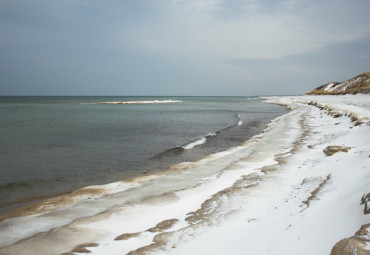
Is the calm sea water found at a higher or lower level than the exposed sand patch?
lower

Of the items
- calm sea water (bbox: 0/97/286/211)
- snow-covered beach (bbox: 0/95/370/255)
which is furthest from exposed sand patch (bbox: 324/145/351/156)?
calm sea water (bbox: 0/97/286/211)

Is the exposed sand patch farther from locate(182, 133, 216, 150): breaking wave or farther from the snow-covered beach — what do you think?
locate(182, 133, 216, 150): breaking wave

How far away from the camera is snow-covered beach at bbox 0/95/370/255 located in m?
Answer: 5.09

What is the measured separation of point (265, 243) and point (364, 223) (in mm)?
1637

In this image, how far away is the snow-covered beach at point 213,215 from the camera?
5.09 m

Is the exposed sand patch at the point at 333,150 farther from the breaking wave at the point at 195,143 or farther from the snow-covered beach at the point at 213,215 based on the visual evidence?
the breaking wave at the point at 195,143

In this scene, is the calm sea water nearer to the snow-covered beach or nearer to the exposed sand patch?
the snow-covered beach

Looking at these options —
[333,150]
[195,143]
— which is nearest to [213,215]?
[333,150]

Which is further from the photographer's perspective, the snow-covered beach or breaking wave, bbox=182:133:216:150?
breaking wave, bbox=182:133:216:150

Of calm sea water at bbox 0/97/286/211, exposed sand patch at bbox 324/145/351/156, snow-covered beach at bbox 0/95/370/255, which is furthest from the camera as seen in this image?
exposed sand patch at bbox 324/145/351/156

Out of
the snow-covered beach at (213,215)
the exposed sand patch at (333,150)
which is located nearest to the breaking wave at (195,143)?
the snow-covered beach at (213,215)

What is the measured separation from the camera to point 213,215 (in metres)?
6.88

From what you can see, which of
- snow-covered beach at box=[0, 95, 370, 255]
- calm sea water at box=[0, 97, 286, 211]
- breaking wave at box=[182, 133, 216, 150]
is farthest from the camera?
breaking wave at box=[182, 133, 216, 150]

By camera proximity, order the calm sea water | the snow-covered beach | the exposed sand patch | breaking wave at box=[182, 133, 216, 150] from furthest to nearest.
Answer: breaking wave at box=[182, 133, 216, 150]
the exposed sand patch
the calm sea water
the snow-covered beach
